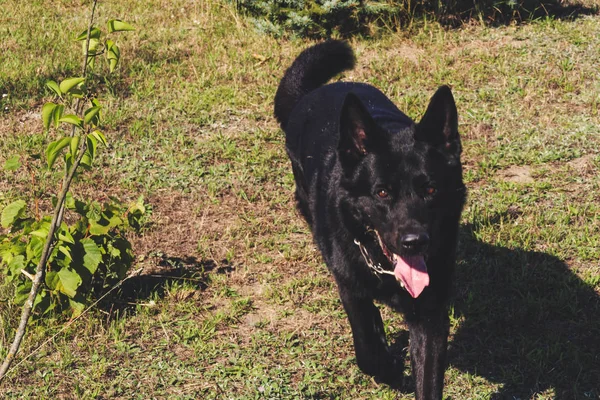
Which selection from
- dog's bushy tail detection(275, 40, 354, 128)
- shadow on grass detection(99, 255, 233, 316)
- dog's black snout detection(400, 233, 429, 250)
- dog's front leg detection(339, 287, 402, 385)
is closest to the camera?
dog's black snout detection(400, 233, 429, 250)

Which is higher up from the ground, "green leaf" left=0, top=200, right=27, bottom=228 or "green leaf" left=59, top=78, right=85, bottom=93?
"green leaf" left=59, top=78, right=85, bottom=93

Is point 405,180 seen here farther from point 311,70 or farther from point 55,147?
point 311,70

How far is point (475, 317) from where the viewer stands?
14.5ft

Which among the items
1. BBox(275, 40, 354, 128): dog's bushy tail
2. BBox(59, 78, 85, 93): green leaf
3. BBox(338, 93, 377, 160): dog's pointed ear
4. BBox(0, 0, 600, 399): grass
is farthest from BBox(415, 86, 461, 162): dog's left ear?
BBox(275, 40, 354, 128): dog's bushy tail

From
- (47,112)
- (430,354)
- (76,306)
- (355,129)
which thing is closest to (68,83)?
(47,112)

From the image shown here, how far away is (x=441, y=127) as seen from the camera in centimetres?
344

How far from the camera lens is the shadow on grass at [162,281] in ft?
14.4

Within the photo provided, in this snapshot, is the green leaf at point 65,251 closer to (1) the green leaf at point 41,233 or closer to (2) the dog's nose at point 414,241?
(1) the green leaf at point 41,233

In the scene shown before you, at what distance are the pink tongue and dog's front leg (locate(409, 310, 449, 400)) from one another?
20 cm

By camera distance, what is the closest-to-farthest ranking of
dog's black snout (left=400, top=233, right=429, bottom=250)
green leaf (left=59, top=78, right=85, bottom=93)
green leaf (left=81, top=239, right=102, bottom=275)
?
green leaf (left=59, top=78, right=85, bottom=93)
dog's black snout (left=400, top=233, right=429, bottom=250)
green leaf (left=81, top=239, right=102, bottom=275)

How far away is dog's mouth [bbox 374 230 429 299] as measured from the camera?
3.34 metres

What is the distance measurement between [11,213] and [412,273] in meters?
2.10

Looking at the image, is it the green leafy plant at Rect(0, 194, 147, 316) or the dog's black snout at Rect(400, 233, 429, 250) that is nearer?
the dog's black snout at Rect(400, 233, 429, 250)

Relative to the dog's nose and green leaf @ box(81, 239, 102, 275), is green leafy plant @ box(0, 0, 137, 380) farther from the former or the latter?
the dog's nose
